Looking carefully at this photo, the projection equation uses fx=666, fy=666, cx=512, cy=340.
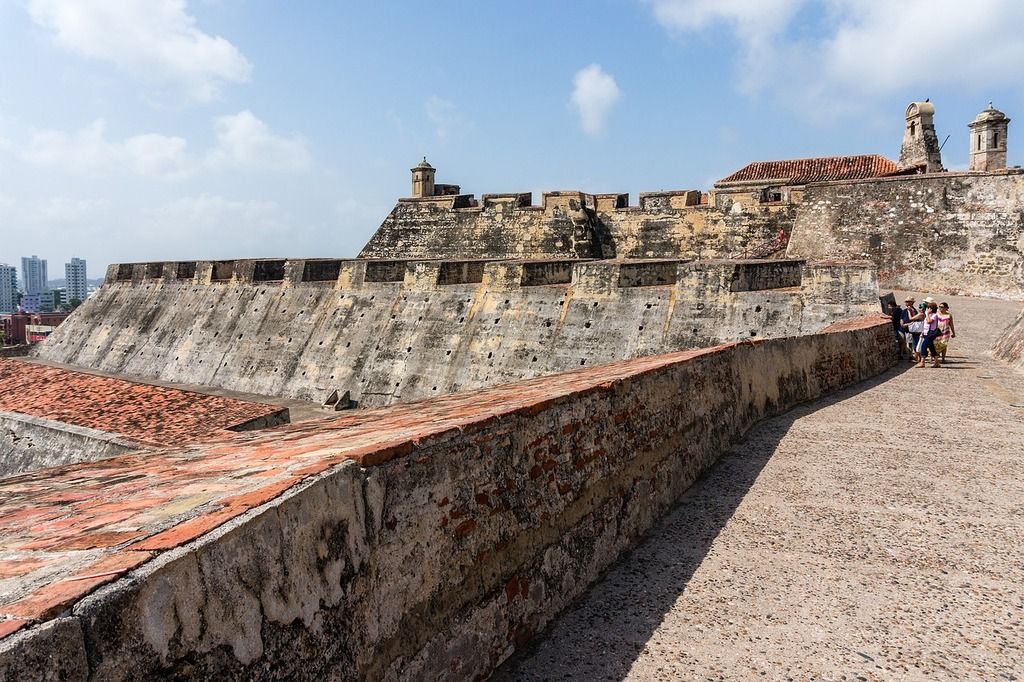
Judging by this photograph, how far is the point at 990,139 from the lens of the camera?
29688 millimetres

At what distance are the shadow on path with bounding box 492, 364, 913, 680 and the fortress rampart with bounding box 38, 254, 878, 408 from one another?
8.64m

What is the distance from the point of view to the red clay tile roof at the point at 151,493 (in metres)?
1.42

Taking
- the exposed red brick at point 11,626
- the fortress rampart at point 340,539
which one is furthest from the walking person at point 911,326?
the exposed red brick at point 11,626

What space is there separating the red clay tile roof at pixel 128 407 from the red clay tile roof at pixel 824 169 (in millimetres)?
20236

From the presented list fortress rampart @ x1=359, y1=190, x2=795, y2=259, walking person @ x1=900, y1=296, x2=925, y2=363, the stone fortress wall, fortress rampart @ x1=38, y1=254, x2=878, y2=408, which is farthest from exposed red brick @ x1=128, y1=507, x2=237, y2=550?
fortress rampart @ x1=359, y1=190, x2=795, y2=259

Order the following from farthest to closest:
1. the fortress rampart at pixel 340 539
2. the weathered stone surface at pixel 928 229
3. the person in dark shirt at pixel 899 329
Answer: the weathered stone surface at pixel 928 229, the person in dark shirt at pixel 899 329, the fortress rampart at pixel 340 539

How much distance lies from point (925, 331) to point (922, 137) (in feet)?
73.3

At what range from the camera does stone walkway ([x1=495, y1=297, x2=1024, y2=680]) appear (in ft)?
8.49

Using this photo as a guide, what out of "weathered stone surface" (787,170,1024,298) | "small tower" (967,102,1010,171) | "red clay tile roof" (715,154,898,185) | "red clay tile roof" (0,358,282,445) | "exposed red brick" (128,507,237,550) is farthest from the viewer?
"small tower" (967,102,1010,171)

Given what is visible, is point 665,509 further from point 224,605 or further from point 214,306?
point 214,306

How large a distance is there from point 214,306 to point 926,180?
2155cm

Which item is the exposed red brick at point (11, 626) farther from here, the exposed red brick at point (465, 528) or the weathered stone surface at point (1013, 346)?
the weathered stone surface at point (1013, 346)

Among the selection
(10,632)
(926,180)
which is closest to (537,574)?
(10,632)

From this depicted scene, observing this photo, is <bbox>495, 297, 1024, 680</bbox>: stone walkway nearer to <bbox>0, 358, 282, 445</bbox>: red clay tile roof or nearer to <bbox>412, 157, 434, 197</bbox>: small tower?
<bbox>0, 358, 282, 445</bbox>: red clay tile roof
